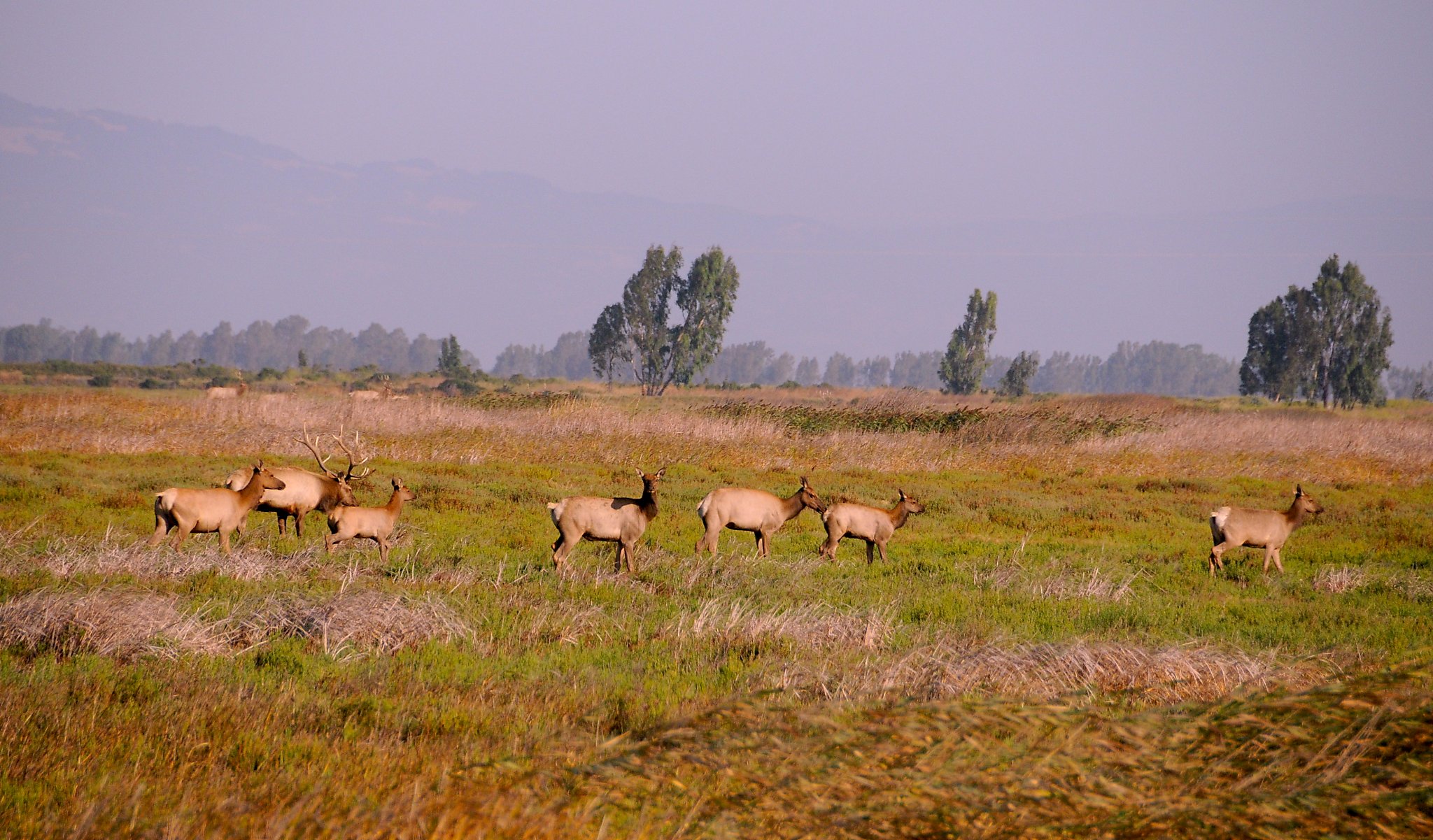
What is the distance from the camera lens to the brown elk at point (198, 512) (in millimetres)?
12266

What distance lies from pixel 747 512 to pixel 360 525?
5614mm

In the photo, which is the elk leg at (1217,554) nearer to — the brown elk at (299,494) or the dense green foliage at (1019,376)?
the brown elk at (299,494)

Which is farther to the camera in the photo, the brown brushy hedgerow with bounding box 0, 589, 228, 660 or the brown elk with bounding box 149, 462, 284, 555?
the brown elk with bounding box 149, 462, 284, 555

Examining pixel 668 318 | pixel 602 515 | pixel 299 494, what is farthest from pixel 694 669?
pixel 668 318

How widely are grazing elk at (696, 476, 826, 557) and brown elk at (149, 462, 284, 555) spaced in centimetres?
644

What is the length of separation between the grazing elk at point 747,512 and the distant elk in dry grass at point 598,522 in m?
1.44

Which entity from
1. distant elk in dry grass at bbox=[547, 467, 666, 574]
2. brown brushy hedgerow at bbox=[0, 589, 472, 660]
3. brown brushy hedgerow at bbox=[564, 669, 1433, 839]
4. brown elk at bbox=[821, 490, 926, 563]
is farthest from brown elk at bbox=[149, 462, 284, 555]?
brown brushy hedgerow at bbox=[564, 669, 1433, 839]

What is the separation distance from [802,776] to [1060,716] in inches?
41.7

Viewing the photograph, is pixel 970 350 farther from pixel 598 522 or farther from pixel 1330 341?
pixel 598 522

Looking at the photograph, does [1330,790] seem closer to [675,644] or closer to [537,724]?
[537,724]

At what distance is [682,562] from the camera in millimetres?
13055

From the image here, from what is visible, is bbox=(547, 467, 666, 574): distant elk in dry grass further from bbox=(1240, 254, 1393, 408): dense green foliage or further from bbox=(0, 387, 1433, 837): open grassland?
bbox=(1240, 254, 1393, 408): dense green foliage

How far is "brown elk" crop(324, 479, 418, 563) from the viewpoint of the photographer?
515 inches

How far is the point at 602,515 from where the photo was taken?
12719 millimetres
